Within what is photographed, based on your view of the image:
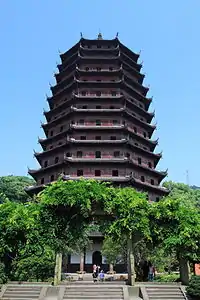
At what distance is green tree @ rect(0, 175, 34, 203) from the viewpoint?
5642 centimetres

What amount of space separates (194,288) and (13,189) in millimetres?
48250

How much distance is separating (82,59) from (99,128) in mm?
8746

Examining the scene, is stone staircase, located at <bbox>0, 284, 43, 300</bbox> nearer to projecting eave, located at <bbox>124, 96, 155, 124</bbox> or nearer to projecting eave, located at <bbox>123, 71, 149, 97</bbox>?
projecting eave, located at <bbox>124, 96, 155, 124</bbox>

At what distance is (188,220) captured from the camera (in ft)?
53.2

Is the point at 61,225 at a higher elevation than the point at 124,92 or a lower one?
lower

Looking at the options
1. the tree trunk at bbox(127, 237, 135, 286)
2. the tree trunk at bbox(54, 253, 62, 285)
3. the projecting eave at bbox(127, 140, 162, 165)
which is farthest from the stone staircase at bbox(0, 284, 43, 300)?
the projecting eave at bbox(127, 140, 162, 165)

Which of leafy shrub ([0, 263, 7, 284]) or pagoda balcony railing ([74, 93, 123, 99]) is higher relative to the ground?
pagoda balcony railing ([74, 93, 123, 99])

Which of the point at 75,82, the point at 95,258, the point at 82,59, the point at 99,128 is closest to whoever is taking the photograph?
the point at 95,258

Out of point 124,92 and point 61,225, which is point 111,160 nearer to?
point 124,92

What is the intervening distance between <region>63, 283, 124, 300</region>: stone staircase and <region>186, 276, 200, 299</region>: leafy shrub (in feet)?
9.62

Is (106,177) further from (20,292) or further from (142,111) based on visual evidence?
(20,292)

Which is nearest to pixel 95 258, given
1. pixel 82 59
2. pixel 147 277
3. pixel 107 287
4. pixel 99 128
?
pixel 147 277

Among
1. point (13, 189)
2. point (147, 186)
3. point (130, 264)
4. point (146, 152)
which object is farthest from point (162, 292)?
point (13, 189)

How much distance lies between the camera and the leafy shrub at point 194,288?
12984 mm
